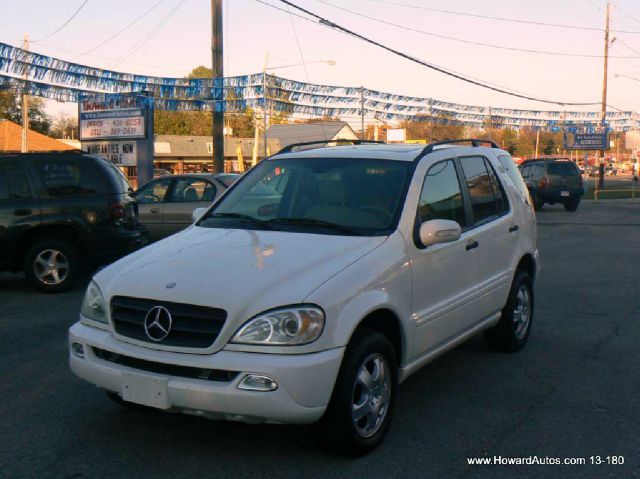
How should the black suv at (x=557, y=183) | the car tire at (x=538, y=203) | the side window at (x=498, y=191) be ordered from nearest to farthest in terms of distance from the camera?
the side window at (x=498, y=191), the black suv at (x=557, y=183), the car tire at (x=538, y=203)

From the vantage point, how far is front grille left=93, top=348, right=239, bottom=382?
3746 mm

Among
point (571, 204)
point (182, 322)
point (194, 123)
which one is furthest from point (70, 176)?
point (194, 123)

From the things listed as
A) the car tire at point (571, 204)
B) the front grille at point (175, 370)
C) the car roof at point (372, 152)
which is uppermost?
the car roof at point (372, 152)

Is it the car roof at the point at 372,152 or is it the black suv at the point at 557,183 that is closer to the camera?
the car roof at the point at 372,152

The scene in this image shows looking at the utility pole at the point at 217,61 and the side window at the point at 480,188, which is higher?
the utility pole at the point at 217,61

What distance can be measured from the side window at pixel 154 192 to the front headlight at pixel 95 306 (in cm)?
861

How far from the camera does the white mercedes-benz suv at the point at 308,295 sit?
3748 millimetres

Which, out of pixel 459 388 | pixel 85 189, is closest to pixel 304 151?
pixel 459 388

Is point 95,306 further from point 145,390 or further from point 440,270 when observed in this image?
point 440,270

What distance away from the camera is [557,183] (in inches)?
1032

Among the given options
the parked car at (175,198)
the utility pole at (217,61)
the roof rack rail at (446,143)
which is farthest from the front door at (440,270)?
the utility pole at (217,61)

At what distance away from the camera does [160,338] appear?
3889mm

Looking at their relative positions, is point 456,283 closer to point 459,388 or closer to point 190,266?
point 459,388

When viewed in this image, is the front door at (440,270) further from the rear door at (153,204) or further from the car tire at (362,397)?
the rear door at (153,204)
